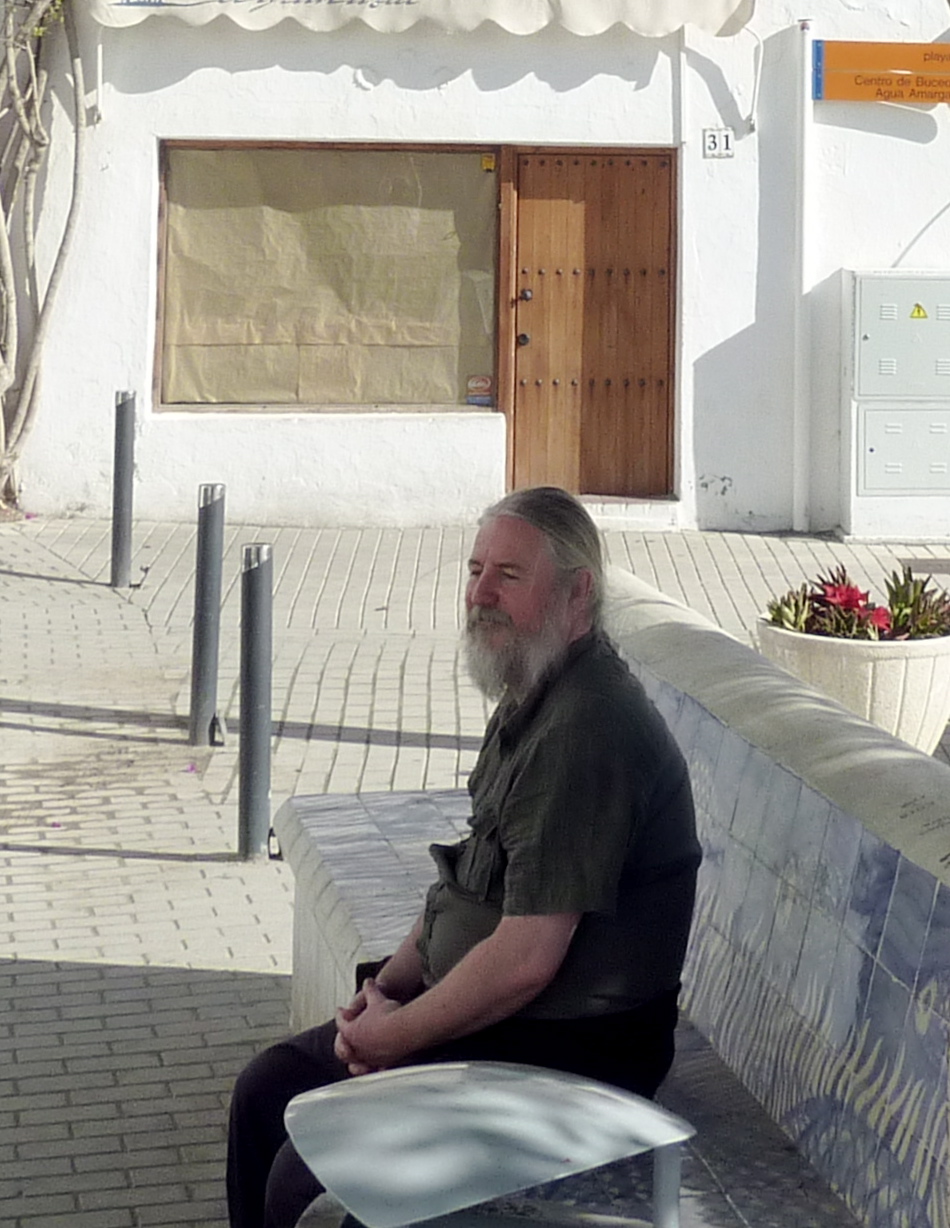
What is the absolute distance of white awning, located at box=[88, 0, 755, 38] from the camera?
12.8 m

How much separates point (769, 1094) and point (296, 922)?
1.90m

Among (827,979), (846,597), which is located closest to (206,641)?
(846,597)

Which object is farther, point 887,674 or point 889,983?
point 887,674

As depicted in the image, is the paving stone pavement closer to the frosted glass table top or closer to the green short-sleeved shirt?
the green short-sleeved shirt

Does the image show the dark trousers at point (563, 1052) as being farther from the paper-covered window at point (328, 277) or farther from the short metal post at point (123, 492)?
the paper-covered window at point (328, 277)

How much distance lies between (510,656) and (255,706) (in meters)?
3.53

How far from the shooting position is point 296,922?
511 centimetres

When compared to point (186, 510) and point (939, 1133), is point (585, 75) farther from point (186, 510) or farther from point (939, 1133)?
point (939, 1133)

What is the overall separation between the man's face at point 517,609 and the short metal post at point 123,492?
25.9 feet

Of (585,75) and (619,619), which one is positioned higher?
(585,75)

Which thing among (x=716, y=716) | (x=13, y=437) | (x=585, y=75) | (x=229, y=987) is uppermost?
(x=585, y=75)

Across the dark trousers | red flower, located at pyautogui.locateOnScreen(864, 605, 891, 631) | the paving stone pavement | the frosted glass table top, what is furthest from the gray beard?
red flower, located at pyautogui.locateOnScreen(864, 605, 891, 631)

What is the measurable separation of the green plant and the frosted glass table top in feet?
15.5

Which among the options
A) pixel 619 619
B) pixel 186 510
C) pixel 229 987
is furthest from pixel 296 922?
pixel 186 510
